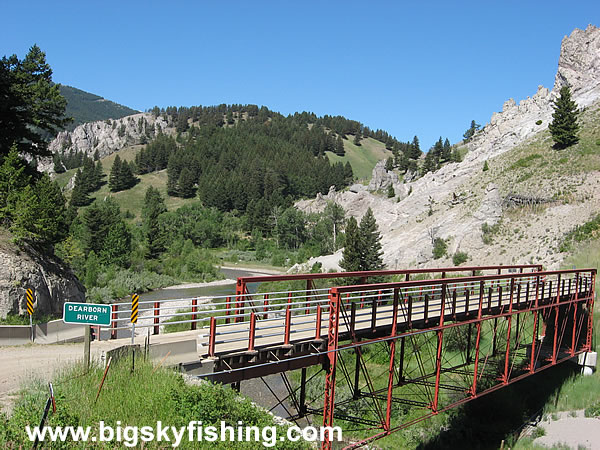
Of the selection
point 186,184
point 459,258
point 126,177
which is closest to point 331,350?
point 459,258

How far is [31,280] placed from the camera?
2845 cm

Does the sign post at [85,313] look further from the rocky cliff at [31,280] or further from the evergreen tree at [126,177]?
the evergreen tree at [126,177]

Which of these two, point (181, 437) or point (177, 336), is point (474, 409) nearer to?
point (177, 336)

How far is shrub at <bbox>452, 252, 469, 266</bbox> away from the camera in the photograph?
50094mm

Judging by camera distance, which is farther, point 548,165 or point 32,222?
point 548,165

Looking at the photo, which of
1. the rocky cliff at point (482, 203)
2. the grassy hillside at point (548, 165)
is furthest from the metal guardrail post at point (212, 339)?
the grassy hillside at point (548, 165)

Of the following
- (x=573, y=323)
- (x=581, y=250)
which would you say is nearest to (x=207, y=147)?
(x=581, y=250)

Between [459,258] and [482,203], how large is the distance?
28.4ft

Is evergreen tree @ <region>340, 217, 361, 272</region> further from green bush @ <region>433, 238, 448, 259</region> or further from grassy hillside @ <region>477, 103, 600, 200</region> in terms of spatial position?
grassy hillside @ <region>477, 103, 600, 200</region>

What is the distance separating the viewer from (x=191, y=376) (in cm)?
1041

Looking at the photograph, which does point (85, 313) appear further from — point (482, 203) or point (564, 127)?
point (564, 127)

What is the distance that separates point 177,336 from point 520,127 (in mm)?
83838

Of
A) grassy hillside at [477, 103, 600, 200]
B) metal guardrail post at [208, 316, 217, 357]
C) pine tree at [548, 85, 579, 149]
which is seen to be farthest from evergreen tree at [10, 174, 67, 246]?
pine tree at [548, 85, 579, 149]

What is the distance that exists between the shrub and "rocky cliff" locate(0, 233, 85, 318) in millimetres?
33630
